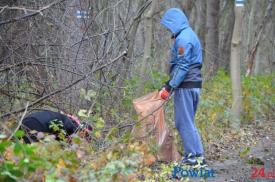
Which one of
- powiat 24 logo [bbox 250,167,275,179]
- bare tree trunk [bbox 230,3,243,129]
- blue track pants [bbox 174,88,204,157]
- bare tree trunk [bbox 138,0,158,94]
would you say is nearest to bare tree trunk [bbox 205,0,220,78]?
bare tree trunk [bbox 230,3,243,129]

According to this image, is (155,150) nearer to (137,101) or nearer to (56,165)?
(137,101)

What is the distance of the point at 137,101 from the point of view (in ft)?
26.2

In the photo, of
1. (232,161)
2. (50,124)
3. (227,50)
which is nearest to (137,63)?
(232,161)

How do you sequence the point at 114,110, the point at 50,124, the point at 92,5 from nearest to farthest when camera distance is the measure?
the point at 50,124
the point at 114,110
the point at 92,5

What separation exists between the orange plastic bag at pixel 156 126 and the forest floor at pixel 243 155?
69 cm

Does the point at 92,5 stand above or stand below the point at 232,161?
above

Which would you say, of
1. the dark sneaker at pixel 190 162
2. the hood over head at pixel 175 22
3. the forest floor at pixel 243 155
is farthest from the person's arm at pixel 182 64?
the forest floor at pixel 243 155

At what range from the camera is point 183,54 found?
300 inches

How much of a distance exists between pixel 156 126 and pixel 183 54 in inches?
42.6

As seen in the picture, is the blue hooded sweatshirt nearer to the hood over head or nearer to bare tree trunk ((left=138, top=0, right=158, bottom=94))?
the hood over head

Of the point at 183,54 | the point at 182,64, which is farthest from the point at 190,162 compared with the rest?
the point at 183,54

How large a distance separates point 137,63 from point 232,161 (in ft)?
10.5

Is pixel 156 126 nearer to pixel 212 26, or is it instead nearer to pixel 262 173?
pixel 262 173

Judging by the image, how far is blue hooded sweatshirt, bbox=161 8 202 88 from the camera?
7.63 meters
